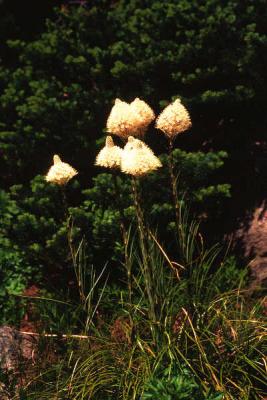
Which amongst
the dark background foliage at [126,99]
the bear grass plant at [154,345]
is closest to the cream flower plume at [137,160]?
the bear grass plant at [154,345]

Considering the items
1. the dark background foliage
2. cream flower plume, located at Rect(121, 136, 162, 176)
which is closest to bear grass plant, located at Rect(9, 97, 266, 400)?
cream flower plume, located at Rect(121, 136, 162, 176)

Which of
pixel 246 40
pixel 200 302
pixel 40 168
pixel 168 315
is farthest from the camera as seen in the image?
pixel 40 168

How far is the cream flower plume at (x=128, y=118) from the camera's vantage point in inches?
142

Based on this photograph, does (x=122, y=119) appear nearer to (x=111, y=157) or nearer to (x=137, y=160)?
(x=111, y=157)

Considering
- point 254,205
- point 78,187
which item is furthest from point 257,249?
point 78,187

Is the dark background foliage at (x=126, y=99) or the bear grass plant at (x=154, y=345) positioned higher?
the dark background foliage at (x=126, y=99)

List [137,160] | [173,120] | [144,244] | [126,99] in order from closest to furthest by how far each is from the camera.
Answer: [137,160] → [173,120] → [144,244] → [126,99]

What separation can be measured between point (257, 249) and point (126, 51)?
2.16 m

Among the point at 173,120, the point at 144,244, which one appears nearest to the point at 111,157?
the point at 173,120

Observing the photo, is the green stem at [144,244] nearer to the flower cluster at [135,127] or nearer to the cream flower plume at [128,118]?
the flower cluster at [135,127]

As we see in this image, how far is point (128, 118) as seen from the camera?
360cm

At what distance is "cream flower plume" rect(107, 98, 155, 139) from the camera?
11.8ft

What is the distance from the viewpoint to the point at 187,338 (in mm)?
3947

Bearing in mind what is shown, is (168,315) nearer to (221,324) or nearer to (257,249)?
(221,324)
